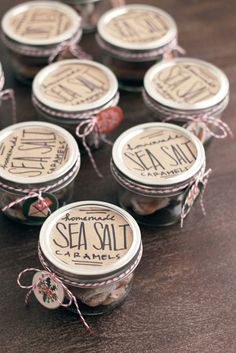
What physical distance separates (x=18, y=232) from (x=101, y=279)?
0.55 ft

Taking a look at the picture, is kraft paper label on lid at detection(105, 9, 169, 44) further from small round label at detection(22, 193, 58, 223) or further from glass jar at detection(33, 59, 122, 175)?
small round label at detection(22, 193, 58, 223)

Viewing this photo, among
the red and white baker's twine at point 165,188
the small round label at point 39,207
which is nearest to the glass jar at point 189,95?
the red and white baker's twine at point 165,188

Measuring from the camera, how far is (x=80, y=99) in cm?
81

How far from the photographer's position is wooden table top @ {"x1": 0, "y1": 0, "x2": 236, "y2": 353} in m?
0.63

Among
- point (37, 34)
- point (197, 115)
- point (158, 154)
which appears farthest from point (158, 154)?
point (37, 34)

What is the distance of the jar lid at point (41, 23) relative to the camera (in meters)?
0.91

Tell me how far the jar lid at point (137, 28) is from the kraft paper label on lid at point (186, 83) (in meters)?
0.06

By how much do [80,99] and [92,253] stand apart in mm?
268

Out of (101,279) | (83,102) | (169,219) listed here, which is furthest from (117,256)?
(83,102)

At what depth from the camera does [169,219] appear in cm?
74

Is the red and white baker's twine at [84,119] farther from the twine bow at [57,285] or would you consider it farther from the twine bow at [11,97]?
the twine bow at [57,285]

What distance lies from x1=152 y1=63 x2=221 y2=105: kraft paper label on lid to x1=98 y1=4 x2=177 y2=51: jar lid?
0.06 m

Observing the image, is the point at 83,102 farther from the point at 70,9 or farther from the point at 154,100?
the point at 70,9

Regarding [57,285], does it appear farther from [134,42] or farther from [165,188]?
[134,42]
